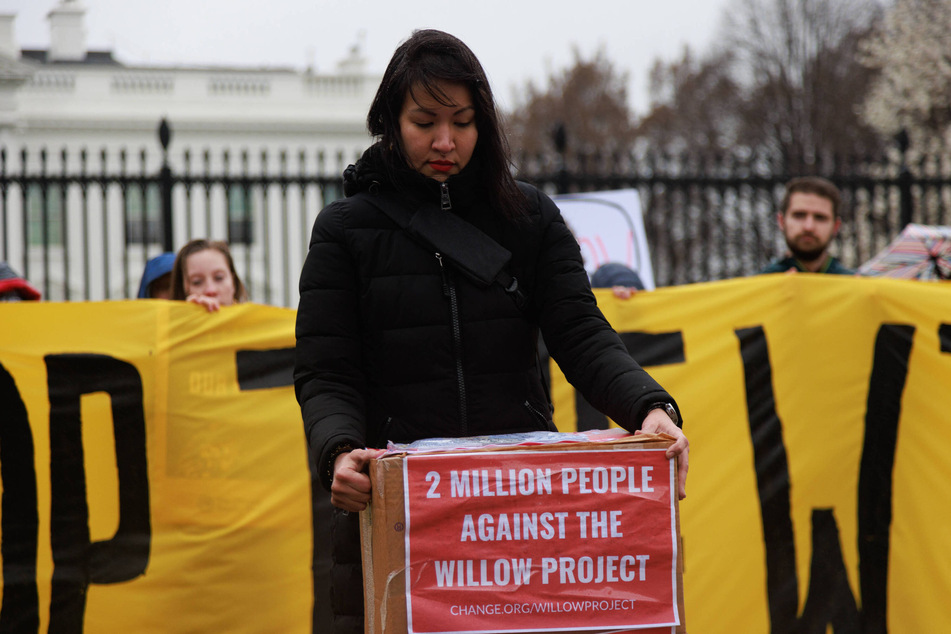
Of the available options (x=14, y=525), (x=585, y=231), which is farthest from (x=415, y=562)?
(x=585, y=231)

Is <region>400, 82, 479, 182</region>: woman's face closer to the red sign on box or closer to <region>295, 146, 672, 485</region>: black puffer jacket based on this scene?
<region>295, 146, 672, 485</region>: black puffer jacket

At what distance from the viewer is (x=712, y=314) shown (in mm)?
4598

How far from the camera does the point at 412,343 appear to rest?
2.20 meters

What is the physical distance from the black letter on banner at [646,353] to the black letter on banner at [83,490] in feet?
6.09

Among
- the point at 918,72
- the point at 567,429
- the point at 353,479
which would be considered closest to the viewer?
the point at 353,479

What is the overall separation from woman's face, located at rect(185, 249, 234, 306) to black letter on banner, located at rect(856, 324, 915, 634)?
287 centimetres

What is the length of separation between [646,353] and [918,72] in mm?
18992

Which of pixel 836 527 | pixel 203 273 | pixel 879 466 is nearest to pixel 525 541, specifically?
pixel 836 527

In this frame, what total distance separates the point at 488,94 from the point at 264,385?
7.98ft

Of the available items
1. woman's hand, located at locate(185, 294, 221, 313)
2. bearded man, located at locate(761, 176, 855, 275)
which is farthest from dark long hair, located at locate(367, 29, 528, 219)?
bearded man, located at locate(761, 176, 855, 275)

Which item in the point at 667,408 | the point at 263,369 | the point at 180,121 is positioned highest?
the point at 180,121

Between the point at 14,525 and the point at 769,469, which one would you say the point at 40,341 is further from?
the point at 769,469

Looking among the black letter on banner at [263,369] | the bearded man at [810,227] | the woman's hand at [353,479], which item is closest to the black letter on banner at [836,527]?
the bearded man at [810,227]

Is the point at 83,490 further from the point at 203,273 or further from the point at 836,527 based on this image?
the point at 836,527
